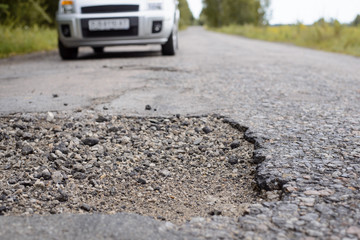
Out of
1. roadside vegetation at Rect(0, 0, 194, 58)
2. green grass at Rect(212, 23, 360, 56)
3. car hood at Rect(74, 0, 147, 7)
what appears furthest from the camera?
green grass at Rect(212, 23, 360, 56)

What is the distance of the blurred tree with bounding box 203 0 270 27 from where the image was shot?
49.5 m

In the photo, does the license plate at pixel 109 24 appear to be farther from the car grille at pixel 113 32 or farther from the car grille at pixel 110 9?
the car grille at pixel 110 9

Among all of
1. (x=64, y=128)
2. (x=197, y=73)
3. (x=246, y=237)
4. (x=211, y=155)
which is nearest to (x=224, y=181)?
(x=211, y=155)

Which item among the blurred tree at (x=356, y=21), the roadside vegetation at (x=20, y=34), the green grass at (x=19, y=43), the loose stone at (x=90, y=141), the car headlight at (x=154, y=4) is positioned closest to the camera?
the loose stone at (x=90, y=141)

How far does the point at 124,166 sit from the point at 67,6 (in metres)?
4.76

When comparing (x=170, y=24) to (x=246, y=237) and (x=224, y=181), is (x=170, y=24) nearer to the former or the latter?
(x=224, y=181)

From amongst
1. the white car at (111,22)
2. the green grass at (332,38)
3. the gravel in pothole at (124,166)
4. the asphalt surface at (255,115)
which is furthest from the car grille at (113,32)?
the green grass at (332,38)

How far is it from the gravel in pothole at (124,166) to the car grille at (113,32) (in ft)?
12.3

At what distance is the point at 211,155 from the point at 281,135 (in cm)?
43

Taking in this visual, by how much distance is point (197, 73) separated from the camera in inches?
171

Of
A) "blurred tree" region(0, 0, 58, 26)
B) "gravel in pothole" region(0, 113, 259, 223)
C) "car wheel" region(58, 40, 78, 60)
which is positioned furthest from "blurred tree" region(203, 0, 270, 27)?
"gravel in pothole" region(0, 113, 259, 223)

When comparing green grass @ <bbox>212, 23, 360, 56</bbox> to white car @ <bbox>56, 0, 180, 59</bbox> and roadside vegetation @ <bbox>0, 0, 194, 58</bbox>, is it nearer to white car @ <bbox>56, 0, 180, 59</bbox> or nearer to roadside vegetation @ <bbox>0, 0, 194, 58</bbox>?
white car @ <bbox>56, 0, 180, 59</bbox>

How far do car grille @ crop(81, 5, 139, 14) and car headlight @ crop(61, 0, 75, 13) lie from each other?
7.0 inches

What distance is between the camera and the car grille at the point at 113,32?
232 inches
